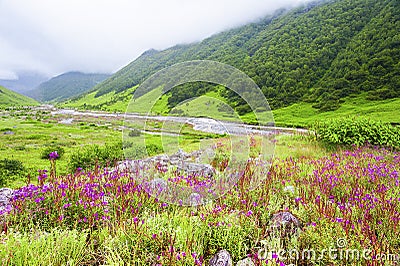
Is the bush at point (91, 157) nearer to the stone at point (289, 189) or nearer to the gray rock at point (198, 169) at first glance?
the gray rock at point (198, 169)

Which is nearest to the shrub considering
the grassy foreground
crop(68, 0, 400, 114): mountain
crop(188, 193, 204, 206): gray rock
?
the grassy foreground

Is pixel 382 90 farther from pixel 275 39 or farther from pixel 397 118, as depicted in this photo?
pixel 275 39

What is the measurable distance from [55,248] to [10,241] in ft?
1.77

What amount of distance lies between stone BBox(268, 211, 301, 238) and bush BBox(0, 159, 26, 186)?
33.4ft

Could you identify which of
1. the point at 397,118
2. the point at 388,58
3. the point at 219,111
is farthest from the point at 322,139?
the point at 388,58

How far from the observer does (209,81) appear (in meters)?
5.10

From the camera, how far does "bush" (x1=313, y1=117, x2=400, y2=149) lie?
10961mm

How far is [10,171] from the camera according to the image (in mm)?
11070

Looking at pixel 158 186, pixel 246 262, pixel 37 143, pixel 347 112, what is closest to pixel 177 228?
pixel 246 262

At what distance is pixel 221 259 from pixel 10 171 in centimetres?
1183

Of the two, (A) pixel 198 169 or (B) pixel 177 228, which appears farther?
(A) pixel 198 169

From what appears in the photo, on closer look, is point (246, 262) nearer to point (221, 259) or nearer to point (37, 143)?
point (221, 259)

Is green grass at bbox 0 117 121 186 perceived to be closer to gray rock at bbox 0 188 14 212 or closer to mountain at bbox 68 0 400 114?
gray rock at bbox 0 188 14 212

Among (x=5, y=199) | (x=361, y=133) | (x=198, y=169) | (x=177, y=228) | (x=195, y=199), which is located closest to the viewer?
(x=177, y=228)
